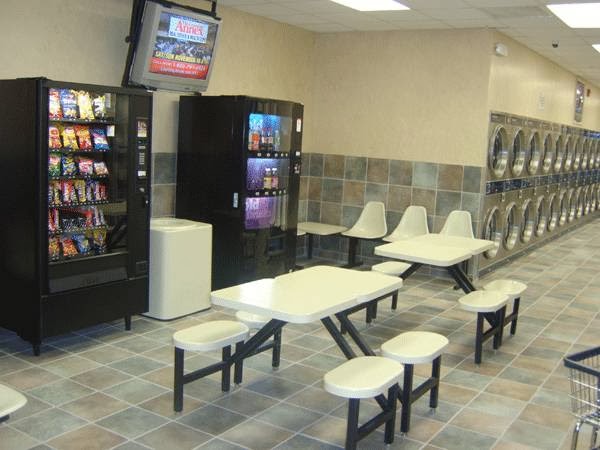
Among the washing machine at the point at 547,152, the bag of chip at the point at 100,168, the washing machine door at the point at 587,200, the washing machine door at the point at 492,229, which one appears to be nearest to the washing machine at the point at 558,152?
the washing machine at the point at 547,152

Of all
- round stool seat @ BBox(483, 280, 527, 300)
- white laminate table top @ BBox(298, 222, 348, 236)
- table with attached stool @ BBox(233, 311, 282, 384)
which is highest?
white laminate table top @ BBox(298, 222, 348, 236)

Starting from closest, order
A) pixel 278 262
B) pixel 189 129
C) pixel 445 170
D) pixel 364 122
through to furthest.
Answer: pixel 189 129 → pixel 278 262 → pixel 445 170 → pixel 364 122

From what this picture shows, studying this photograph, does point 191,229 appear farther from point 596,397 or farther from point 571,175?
point 571,175

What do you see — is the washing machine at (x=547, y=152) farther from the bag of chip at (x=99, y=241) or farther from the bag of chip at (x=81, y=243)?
the bag of chip at (x=81, y=243)

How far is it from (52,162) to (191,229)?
1.36 metres

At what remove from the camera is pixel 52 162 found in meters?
4.73

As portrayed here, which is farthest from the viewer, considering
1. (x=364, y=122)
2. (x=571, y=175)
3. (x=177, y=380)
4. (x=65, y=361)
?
(x=571, y=175)

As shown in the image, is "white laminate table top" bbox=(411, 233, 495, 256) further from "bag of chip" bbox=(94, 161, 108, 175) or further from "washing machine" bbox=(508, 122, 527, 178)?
"bag of chip" bbox=(94, 161, 108, 175)

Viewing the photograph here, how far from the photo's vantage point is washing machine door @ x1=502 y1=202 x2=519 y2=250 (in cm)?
869

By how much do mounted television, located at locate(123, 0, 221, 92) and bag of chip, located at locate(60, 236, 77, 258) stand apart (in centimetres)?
147

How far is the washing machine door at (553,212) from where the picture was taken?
1072 centimetres

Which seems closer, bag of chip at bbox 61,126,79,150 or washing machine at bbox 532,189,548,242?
bag of chip at bbox 61,126,79,150

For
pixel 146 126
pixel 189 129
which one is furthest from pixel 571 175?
pixel 146 126

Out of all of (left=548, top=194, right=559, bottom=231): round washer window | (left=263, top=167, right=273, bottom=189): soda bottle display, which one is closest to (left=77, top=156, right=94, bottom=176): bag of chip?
(left=263, top=167, right=273, bottom=189): soda bottle display
